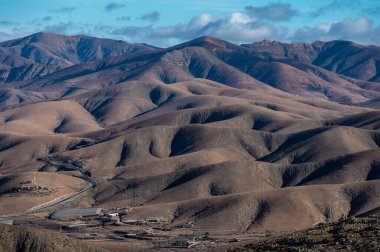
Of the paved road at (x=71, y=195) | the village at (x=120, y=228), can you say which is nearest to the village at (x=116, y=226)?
the village at (x=120, y=228)

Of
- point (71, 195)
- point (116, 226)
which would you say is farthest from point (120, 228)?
point (71, 195)

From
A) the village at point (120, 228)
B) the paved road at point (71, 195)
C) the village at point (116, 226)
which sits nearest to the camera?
the village at point (120, 228)

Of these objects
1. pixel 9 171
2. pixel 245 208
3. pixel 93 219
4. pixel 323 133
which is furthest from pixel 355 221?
pixel 9 171

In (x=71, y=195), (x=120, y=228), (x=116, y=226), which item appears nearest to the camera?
(x=120, y=228)

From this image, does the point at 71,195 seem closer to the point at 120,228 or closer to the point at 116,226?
the point at 116,226

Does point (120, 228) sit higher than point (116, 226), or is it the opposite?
point (116, 226)

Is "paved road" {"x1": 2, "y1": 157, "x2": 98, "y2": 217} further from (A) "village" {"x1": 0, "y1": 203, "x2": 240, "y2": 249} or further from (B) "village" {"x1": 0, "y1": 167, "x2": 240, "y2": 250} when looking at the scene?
(A) "village" {"x1": 0, "y1": 203, "x2": 240, "y2": 249}

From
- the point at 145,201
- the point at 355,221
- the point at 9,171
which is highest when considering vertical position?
the point at 9,171

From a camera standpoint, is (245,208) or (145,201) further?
(145,201)

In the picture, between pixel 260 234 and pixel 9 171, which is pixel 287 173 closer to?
pixel 260 234

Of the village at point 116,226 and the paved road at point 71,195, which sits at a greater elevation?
the paved road at point 71,195

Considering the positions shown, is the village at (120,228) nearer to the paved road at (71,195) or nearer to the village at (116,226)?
the village at (116,226)
